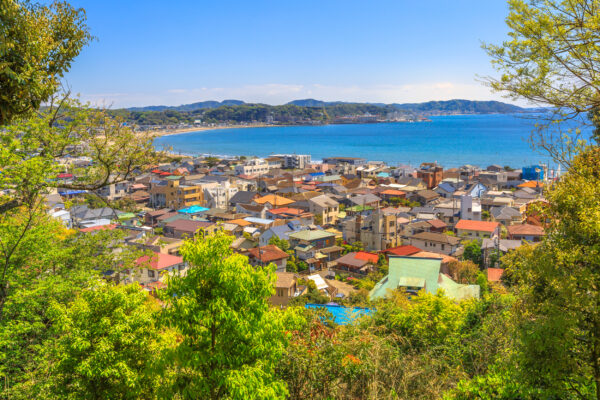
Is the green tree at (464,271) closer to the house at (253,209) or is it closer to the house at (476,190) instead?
the house at (253,209)

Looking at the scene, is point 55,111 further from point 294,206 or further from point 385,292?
point 294,206

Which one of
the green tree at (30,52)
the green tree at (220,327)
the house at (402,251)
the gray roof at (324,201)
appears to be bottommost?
the house at (402,251)

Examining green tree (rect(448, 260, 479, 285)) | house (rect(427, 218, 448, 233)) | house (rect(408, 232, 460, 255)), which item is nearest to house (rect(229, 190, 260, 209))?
house (rect(427, 218, 448, 233))

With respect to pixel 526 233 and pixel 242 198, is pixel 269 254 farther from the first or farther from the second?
pixel 242 198

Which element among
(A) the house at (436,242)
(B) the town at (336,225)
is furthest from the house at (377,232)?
(A) the house at (436,242)

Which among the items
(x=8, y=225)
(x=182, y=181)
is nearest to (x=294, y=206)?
(x=182, y=181)

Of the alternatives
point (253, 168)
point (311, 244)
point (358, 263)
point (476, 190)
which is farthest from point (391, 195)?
point (253, 168)
